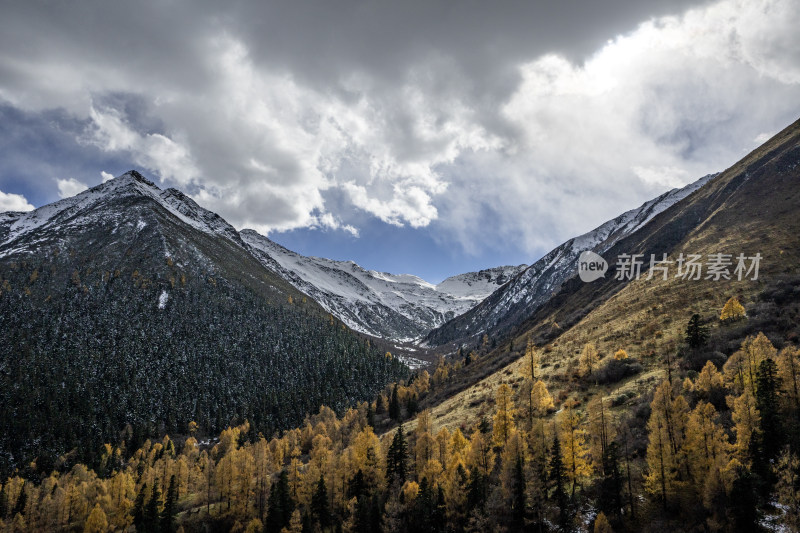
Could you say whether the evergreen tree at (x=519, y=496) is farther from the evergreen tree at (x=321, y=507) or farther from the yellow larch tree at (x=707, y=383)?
the evergreen tree at (x=321, y=507)

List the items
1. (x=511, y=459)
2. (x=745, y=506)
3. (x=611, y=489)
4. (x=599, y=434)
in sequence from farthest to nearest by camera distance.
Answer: (x=511, y=459)
(x=599, y=434)
(x=611, y=489)
(x=745, y=506)

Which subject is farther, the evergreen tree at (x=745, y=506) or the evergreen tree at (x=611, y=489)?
the evergreen tree at (x=611, y=489)

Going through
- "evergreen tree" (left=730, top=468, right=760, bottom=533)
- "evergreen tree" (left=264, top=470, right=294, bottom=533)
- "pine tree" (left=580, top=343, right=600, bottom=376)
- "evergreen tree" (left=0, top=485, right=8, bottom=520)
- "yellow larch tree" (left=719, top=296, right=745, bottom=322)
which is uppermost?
"yellow larch tree" (left=719, top=296, right=745, bottom=322)

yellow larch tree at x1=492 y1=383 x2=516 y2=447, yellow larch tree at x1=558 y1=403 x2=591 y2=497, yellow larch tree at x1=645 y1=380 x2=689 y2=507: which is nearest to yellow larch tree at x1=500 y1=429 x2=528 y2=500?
yellow larch tree at x1=558 y1=403 x2=591 y2=497

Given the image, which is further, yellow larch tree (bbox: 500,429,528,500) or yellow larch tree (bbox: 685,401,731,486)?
yellow larch tree (bbox: 500,429,528,500)

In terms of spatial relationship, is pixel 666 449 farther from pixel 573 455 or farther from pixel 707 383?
pixel 707 383

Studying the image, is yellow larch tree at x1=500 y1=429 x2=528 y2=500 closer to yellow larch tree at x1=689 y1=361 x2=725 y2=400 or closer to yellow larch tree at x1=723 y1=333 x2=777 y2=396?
yellow larch tree at x1=689 y1=361 x2=725 y2=400

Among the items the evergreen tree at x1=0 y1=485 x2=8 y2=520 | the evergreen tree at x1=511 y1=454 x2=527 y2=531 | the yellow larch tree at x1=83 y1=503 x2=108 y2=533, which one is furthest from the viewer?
the evergreen tree at x1=0 y1=485 x2=8 y2=520

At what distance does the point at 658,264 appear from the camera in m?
117

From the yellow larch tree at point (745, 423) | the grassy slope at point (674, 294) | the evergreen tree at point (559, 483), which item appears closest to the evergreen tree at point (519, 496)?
the evergreen tree at point (559, 483)

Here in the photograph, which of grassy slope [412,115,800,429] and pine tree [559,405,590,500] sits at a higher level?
grassy slope [412,115,800,429]

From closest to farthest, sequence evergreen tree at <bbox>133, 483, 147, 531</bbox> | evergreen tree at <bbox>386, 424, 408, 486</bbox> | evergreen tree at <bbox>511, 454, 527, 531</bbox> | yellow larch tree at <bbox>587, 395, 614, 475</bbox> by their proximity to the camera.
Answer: yellow larch tree at <bbox>587, 395, 614, 475</bbox>, evergreen tree at <bbox>511, 454, 527, 531</bbox>, evergreen tree at <bbox>386, 424, 408, 486</bbox>, evergreen tree at <bbox>133, 483, 147, 531</bbox>

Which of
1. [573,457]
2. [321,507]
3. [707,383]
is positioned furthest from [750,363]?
[321,507]

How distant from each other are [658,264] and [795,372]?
9137 cm
